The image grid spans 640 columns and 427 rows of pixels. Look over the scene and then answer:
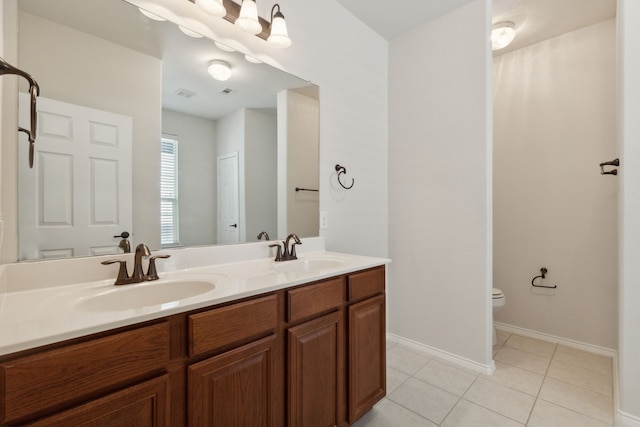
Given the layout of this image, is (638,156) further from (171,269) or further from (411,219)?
(171,269)

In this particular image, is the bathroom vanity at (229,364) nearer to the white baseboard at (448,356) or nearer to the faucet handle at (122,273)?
the faucet handle at (122,273)

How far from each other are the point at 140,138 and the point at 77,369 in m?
0.98

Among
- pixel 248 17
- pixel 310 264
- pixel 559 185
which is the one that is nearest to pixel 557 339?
pixel 559 185

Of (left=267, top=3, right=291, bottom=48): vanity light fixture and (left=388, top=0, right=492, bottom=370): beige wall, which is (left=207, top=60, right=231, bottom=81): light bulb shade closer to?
(left=267, top=3, right=291, bottom=48): vanity light fixture

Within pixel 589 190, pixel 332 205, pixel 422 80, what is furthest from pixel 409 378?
pixel 422 80

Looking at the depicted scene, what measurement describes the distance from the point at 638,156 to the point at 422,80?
1467 mm

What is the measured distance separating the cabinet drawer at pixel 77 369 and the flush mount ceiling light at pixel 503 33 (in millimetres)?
3084

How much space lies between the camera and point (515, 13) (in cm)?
228

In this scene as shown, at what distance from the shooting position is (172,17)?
1388 millimetres

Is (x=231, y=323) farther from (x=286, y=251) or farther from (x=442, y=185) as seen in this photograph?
(x=442, y=185)

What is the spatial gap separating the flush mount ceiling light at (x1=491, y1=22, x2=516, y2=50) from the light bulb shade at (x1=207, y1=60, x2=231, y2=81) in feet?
7.34

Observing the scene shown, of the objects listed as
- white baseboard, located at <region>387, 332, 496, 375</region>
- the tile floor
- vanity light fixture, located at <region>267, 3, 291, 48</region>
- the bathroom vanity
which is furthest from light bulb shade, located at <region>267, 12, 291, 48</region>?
white baseboard, located at <region>387, 332, 496, 375</region>

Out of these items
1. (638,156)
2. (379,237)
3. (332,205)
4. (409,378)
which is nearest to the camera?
(638,156)

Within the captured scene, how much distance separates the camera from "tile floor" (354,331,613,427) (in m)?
1.58
